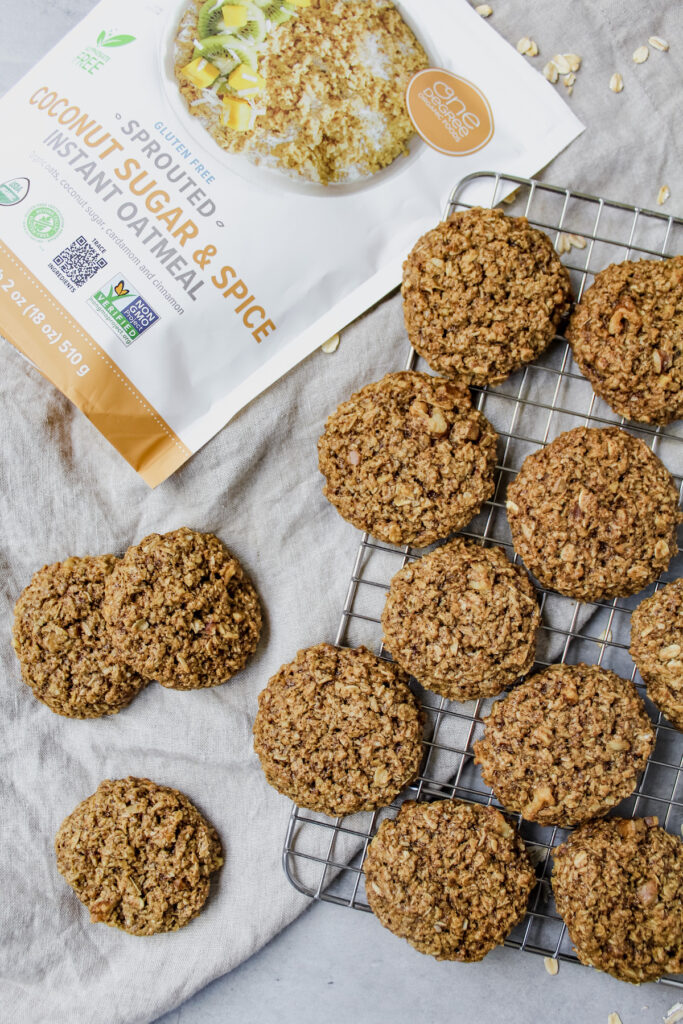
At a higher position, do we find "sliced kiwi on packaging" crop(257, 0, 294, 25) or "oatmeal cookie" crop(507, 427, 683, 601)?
"sliced kiwi on packaging" crop(257, 0, 294, 25)

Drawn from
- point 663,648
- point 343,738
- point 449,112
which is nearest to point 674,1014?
point 663,648

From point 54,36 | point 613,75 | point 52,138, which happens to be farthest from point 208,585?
point 613,75

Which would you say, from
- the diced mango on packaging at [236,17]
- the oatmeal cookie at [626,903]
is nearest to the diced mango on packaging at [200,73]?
the diced mango on packaging at [236,17]

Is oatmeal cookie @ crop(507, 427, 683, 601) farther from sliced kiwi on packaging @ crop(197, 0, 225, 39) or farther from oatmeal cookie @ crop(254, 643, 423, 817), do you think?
sliced kiwi on packaging @ crop(197, 0, 225, 39)

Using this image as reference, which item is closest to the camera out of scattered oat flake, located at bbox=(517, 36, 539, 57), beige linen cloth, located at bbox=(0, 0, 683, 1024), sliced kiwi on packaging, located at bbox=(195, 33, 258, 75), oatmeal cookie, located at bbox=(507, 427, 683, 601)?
oatmeal cookie, located at bbox=(507, 427, 683, 601)

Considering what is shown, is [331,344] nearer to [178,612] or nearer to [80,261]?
[80,261]

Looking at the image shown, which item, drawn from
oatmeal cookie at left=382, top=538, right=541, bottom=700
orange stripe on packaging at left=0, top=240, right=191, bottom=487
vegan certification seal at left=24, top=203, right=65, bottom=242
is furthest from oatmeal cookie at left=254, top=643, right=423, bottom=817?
vegan certification seal at left=24, top=203, right=65, bottom=242

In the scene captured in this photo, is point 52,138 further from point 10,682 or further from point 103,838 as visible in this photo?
point 103,838

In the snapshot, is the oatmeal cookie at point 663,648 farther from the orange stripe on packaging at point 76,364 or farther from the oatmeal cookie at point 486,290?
the orange stripe on packaging at point 76,364
